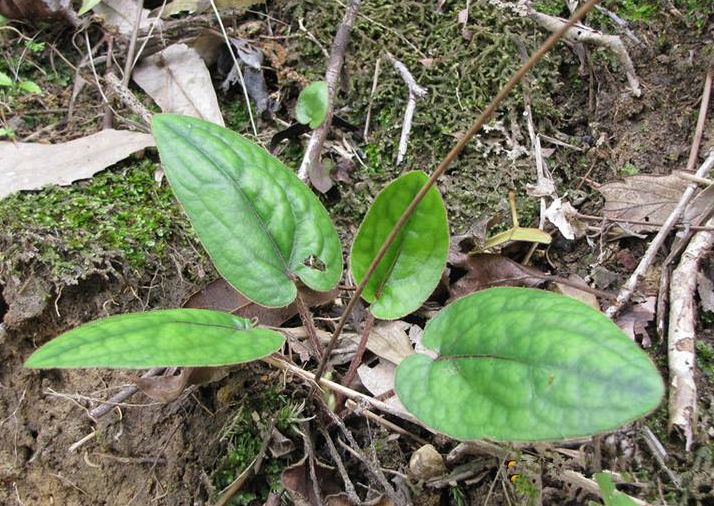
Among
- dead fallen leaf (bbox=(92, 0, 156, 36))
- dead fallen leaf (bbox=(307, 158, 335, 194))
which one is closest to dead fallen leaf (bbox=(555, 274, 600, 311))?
dead fallen leaf (bbox=(307, 158, 335, 194))

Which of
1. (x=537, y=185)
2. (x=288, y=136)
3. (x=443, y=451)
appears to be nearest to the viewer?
(x=443, y=451)

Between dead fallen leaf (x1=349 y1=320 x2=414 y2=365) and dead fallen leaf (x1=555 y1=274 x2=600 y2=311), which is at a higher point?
dead fallen leaf (x1=555 y1=274 x2=600 y2=311)

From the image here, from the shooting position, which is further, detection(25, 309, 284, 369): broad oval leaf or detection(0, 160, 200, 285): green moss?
detection(0, 160, 200, 285): green moss

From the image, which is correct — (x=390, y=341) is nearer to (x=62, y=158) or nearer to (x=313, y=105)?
(x=313, y=105)

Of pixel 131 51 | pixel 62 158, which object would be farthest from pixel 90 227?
pixel 131 51

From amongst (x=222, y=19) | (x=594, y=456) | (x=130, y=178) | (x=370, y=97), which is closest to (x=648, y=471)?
(x=594, y=456)

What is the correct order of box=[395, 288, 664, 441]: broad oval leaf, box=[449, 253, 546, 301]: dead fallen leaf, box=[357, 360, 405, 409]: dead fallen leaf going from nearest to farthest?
box=[395, 288, 664, 441]: broad oval leaf, box=[357, 360, 405, 409]: dead fallen leaf, box=[449, 253, 546, 301]: dead fallen leaf

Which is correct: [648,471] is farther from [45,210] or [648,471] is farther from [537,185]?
[45,210]

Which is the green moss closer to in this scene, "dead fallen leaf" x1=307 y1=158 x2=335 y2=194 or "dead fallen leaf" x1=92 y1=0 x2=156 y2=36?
"dead fallen leaf" x1=307 y1=158 x2=335 y2=194
